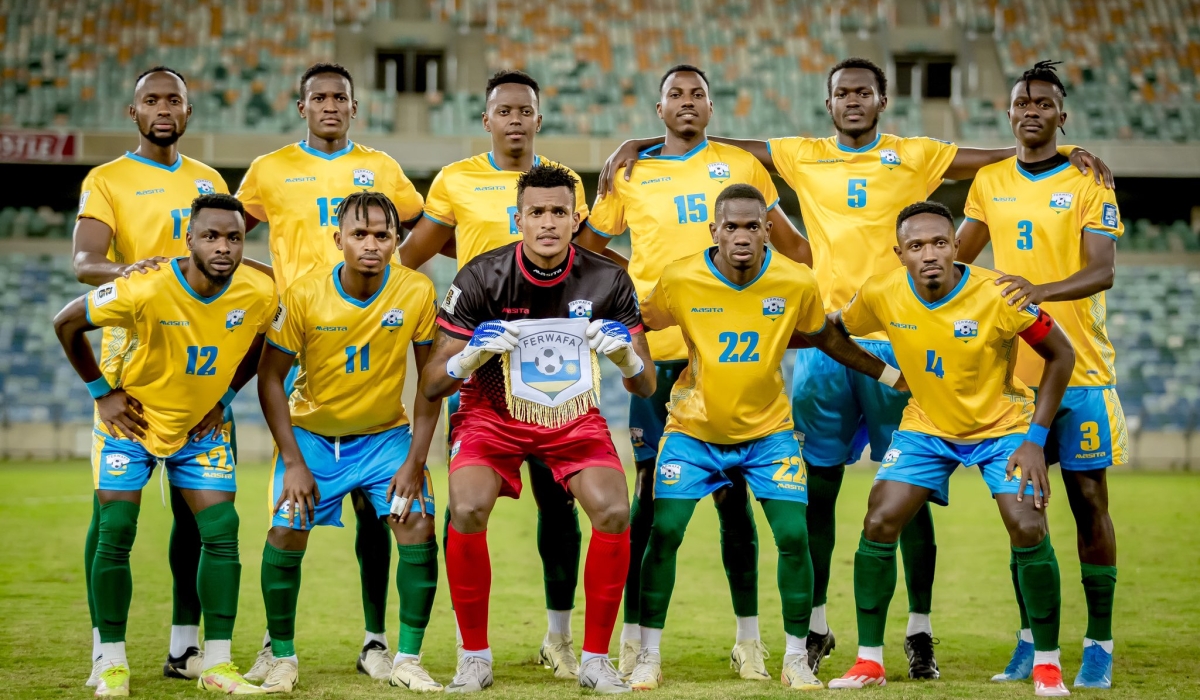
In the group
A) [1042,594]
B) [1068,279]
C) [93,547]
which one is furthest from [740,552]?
[93,547]

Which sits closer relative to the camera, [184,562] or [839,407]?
[184,562]

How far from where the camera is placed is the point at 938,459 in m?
4.55

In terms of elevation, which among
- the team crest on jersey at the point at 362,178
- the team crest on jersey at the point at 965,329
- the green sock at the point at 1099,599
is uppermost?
the team crest on jersey at the point at 362,178

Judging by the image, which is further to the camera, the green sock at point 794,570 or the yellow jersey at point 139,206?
the yellow jersey at point 139,206

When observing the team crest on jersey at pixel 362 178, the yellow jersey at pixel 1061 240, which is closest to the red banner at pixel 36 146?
the team crest on jersey at pixel 362 178

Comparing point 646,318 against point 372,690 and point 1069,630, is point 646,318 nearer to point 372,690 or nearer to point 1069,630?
point 372,690

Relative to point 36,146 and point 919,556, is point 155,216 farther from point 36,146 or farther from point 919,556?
point 36,146

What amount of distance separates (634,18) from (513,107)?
683 inches

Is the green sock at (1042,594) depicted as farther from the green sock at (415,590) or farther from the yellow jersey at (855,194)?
the green sock at (415,590)

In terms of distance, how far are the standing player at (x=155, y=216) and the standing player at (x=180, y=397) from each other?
25 centimetres

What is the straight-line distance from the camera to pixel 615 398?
17.8 metres

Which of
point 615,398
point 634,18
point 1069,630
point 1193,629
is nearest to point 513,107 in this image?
point 1069,630

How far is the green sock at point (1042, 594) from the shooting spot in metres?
4.31

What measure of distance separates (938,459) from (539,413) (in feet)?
5.08
